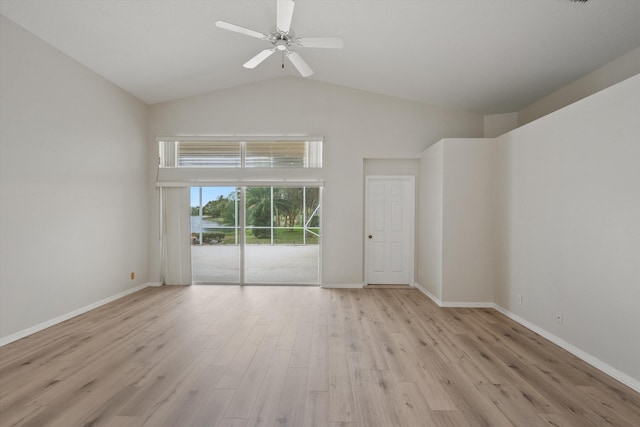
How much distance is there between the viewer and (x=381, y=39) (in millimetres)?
3637

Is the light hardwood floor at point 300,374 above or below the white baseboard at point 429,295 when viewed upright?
below

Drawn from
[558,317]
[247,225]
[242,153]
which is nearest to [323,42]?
[242,153]

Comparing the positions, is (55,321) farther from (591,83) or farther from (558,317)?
(591,83)

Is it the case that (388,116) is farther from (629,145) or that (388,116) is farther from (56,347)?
(56,347)

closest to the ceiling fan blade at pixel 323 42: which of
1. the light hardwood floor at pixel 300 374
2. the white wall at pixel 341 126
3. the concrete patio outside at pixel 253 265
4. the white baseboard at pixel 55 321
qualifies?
the white wall at pixel 341 126

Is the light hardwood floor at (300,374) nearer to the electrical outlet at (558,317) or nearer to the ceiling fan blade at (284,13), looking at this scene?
the electrical outlet at (558,317)

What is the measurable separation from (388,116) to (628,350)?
430cm

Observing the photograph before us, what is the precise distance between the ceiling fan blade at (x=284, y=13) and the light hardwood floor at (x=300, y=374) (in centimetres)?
305

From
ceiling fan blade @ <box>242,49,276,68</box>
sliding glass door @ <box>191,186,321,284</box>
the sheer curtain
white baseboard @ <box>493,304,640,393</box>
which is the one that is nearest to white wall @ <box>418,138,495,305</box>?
white baseboard @ <box>493,304,640,393</box>

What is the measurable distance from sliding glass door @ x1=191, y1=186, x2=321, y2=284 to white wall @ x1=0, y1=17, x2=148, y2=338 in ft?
3.63

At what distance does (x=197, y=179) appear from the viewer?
539 centimetres

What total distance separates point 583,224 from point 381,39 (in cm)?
303

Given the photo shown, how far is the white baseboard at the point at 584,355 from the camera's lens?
233 centimetres

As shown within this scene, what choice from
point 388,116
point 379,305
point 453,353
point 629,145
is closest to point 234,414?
point 453,353
